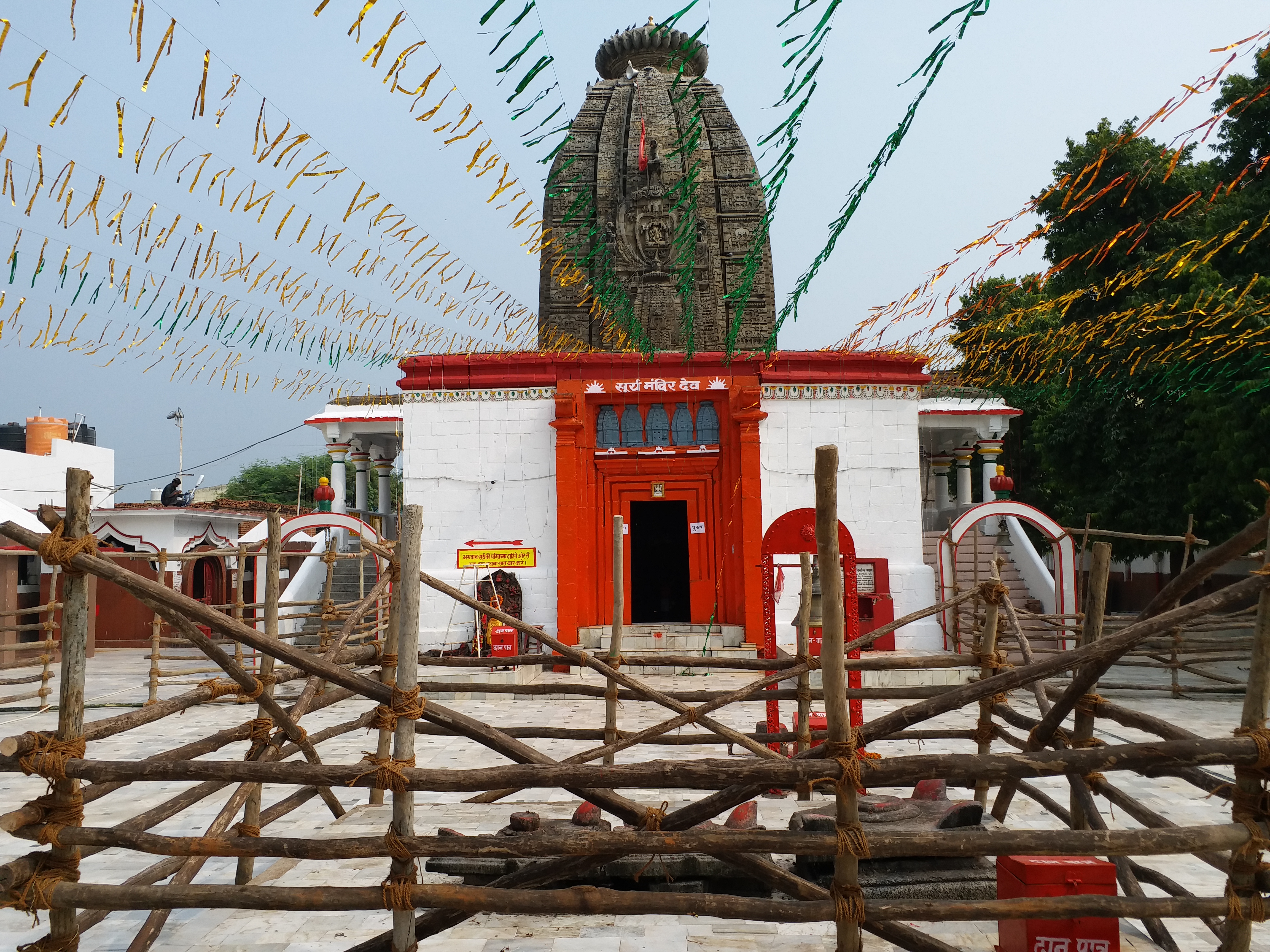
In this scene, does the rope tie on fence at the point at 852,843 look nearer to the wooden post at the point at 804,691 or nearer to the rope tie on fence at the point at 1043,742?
the rope tie on fence at the point at 1043,742

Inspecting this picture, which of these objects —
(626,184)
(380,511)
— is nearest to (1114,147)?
(626,184)

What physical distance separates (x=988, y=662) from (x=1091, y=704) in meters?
1.59

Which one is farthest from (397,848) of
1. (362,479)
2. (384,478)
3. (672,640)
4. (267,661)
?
(384,478)

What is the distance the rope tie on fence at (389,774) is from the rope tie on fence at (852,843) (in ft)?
5.92

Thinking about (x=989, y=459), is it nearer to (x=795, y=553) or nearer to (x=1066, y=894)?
(x=795, y=553)

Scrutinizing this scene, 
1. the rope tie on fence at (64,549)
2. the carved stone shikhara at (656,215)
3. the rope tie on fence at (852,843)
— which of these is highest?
the carved stone shikhara at (656,215)

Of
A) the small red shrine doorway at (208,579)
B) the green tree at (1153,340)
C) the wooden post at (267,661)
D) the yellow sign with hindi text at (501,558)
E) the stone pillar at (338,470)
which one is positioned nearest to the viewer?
the wooden post at (267,661)

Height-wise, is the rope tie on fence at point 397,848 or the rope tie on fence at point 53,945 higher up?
the rope tie on fence at point 397,848

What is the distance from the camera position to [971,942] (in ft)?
15.9

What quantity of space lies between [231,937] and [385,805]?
2536 millimetres

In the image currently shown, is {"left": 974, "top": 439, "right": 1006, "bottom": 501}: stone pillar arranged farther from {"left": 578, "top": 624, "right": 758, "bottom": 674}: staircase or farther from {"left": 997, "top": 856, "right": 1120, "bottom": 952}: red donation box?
{"left": 997, "top": 856, "right": 1120, "bottom": 952}: red donation box

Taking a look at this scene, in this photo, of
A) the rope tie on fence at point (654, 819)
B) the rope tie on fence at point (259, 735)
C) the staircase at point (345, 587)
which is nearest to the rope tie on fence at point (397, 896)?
the rope tie on fence at point (654, 819)

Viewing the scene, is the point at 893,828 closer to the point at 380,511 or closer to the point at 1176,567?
the point at 1176,567

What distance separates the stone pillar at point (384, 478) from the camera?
76.4 ft
